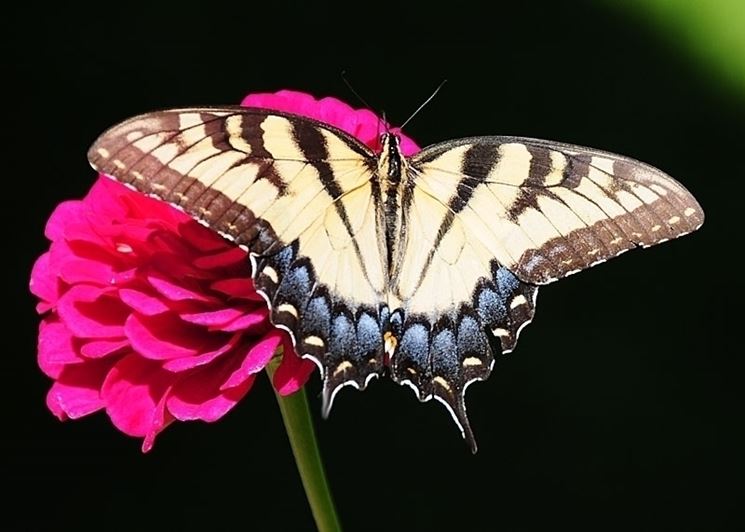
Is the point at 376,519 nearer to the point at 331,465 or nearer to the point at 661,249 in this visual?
the point at 331,465

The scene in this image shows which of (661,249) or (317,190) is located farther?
(661,249)

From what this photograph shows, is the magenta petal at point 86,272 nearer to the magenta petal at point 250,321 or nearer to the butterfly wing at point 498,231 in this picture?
the magenta petal at point 250,321

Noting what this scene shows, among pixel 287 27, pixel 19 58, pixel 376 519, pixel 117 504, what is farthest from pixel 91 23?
pixel 376 519

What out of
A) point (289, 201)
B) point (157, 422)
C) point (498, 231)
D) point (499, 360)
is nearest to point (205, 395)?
point (157, 422)

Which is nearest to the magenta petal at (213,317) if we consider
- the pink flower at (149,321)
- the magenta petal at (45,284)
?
the pink flower at (149,321)

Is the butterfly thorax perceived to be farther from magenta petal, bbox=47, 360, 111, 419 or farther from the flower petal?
magenta petal, bbox=47, 360, 111, 419

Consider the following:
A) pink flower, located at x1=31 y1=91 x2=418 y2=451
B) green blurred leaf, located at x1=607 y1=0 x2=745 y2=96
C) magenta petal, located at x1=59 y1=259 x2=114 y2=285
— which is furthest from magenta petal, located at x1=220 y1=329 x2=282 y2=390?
green blurred leaf, located at x1=607 y1=0 x2=745 y2=96

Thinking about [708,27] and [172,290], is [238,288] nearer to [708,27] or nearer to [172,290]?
[172,290]
